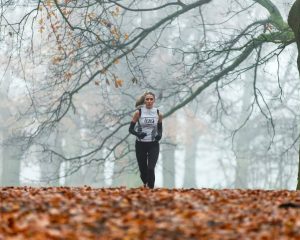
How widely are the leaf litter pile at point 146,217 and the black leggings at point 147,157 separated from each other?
8.66 ft

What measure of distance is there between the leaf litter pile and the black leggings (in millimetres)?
2640

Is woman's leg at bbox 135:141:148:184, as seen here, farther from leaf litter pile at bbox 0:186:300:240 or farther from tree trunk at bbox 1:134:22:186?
tree trunk at bbox 1:134:22:186

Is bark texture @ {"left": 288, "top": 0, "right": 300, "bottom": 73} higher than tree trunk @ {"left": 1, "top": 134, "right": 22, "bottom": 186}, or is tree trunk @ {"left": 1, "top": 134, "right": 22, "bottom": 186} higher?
bark texture @ {"left": 288, "top": 0, "right": 300, "bottom": 73}

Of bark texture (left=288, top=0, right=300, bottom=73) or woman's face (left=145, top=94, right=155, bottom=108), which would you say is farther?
bark texture (left=288, top=0, right=300, bottom=73)

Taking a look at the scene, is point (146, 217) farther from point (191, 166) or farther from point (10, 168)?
point (191, 166)

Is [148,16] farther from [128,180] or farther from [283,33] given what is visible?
[283,33]

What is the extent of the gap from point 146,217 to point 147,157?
15.7 ft

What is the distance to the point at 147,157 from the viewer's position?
11.7 meters

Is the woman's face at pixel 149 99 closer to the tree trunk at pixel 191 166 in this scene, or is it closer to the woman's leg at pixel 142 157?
the woman's leg at pixel 142 157

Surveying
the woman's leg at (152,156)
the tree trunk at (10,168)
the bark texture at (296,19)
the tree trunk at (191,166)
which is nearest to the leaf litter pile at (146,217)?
the woman's leg at (152,156)

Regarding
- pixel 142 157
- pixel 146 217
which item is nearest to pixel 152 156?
pixel 142 157

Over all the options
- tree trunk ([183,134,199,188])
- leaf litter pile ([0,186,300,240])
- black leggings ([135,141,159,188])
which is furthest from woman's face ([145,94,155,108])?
tree trunk ([183,134,199,188])

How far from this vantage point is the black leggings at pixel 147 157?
11.5 meters

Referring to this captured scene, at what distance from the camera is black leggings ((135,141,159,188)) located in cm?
1147
